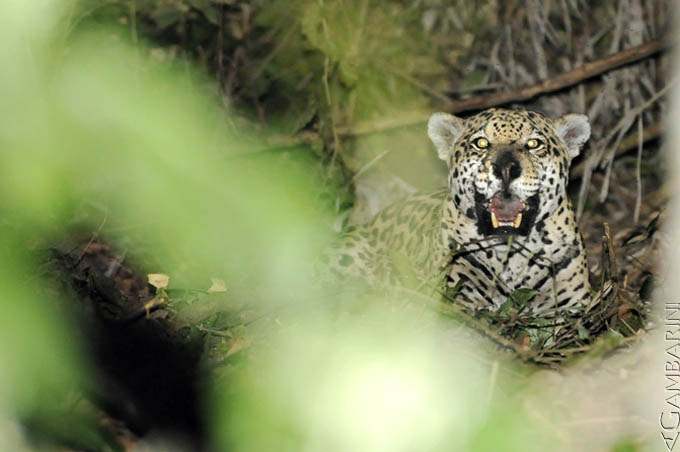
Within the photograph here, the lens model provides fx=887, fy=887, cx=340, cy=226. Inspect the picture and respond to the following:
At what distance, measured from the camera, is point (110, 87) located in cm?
121

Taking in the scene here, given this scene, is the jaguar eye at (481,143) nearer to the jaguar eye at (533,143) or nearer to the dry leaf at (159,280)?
the jaguar eye at (533,143)

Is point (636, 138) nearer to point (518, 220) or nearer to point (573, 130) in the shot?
point (573, 130)

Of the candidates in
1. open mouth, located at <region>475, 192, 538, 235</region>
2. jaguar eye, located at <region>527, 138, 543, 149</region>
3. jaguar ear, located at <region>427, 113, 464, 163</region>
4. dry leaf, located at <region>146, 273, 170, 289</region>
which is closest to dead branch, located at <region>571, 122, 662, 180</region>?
jaguar ear, located at <region>427, 113, 464, 163</region>

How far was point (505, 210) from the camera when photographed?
5453 mm

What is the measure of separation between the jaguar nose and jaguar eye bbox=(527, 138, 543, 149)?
26 centimetres

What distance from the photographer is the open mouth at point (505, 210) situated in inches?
214

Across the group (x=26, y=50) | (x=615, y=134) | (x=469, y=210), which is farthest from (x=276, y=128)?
(x=26, y=50)

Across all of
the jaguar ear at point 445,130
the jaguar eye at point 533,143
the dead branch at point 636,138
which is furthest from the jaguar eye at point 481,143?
the dead branch at point 636,138

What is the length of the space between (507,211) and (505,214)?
0.02 meters

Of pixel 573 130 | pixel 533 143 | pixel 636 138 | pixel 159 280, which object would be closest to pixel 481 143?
pixel 533 143

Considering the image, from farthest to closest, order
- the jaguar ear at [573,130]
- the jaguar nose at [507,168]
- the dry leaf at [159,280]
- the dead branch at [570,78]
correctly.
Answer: the dead branch at [570,78] < the jaguar ear at [573,130] < the jaguar nose at [507,168] < the dry leaf at [159,280]

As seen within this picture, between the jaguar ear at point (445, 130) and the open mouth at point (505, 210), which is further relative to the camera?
the jaguar ear at point (445, 130)

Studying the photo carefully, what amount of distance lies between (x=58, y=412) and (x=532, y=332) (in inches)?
182

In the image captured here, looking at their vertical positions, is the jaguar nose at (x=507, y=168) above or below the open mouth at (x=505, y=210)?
above
